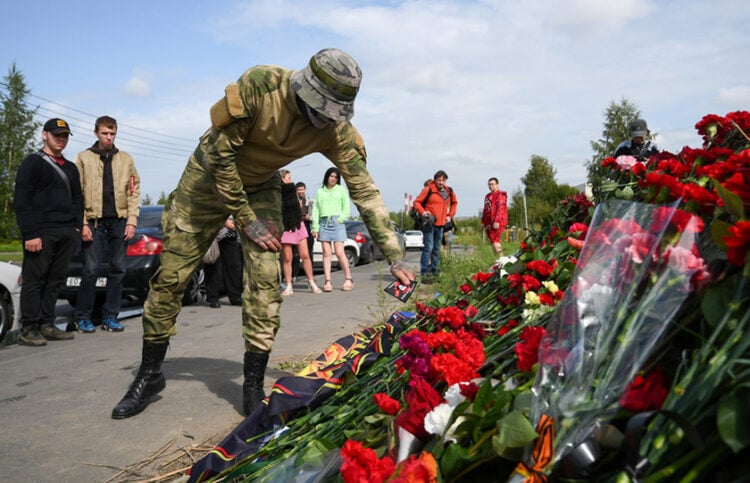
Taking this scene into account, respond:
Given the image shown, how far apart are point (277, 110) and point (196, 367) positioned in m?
2.63

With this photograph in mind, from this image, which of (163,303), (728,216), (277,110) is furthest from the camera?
(163,303)

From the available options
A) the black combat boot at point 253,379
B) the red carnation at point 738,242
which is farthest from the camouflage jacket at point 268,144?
the red carnation at point 738,242

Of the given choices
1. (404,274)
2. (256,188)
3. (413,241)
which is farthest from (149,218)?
(413,241)

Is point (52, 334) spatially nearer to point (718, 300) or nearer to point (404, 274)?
point (404, 274)

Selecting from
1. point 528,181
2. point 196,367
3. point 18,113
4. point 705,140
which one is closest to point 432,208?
point 196,367

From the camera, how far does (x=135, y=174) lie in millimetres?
7102

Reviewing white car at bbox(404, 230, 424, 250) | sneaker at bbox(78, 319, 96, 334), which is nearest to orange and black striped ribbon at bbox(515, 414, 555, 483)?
sneaker at bbox(78, 319, 96, 334)

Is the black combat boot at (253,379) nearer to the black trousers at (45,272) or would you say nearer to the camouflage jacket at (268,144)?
the camouflage jacket at (268,144)

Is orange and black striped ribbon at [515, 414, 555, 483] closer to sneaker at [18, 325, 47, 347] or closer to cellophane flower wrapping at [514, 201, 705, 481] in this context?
cellophane flower wrapping at [514, 201, 705, 481]

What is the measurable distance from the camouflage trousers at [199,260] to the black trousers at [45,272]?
2.97 m

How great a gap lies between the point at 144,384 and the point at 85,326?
3432 millimetres

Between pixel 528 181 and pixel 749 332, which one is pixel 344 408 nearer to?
pixel 749 332

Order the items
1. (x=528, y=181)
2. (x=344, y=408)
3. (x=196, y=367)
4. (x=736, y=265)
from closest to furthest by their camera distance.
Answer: (x=736, y=265) → (x=344, y=408) → (x=196, y=367) → (x=528, y=181)

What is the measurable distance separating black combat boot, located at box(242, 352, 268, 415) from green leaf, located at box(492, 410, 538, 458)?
102 inches
